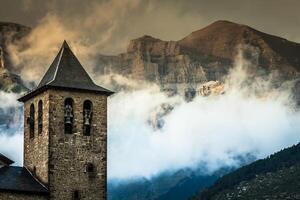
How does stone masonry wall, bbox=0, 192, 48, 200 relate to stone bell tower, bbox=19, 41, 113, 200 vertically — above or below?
below

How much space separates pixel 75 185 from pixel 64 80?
8773 millimetres

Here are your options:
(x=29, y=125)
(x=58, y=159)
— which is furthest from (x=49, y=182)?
(x=29, y=125)

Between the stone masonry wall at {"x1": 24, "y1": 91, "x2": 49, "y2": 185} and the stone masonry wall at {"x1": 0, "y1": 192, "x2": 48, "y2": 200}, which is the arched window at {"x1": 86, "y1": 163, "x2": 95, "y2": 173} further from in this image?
the stone masonry wall at {"x1": 0, "y1": 192, "x2": 48, "y2": 200}

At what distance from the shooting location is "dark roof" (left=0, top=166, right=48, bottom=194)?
7075 centimetres

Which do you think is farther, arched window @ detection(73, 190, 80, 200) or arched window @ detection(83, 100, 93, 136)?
arched window @ detection(83, 100, 93, 136)

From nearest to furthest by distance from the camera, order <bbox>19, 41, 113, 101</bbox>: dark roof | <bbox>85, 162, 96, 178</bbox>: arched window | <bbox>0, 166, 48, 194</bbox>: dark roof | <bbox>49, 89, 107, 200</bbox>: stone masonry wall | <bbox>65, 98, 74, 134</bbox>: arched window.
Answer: <bbox>0, 166, 48, 194</bbox>: dark roof < <bbox>49, 89, 107, 200</bbox>: stone masonry wall < <bbox>85, 162, 96, 178</bbox>: arched window < <bbox>65, 98, 74, 134</bbox>: arched window < <bbox>19, 41, 113, 101</bbox>: dark roof

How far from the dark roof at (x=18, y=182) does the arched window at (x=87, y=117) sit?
18.9 ft

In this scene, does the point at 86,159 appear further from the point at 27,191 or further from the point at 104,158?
the point at 27,191

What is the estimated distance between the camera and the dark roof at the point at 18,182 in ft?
232

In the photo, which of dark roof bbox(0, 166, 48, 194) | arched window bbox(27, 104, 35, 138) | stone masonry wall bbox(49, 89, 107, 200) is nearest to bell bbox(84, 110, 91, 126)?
stone masonry wall bbox(49, 89, 107, 200)

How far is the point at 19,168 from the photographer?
7550 cm

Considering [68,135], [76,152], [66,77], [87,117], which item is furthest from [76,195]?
[66,77]

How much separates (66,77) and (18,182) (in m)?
10.0

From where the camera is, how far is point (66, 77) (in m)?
76.9
